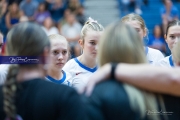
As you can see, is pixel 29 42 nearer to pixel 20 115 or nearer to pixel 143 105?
pixel 20 115

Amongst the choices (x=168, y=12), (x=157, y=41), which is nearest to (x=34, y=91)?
(x=157, y=41)

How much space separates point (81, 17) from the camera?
503 inches

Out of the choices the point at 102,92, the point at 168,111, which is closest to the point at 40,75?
the point at 102,92

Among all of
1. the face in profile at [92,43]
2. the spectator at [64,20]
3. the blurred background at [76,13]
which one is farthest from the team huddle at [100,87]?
the spectator at [64,20]

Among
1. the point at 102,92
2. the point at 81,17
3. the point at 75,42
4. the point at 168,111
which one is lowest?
the point at 168,111

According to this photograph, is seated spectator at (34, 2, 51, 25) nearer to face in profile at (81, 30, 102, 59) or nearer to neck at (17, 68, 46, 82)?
face in profile at (81, 30, 102, 59)

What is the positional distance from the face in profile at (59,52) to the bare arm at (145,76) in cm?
194

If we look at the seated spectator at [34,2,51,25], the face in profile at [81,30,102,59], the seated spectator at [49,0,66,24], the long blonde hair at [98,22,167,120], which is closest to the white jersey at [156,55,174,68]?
the face in profile at [81,30,102,59]

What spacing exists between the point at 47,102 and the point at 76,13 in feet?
35.2

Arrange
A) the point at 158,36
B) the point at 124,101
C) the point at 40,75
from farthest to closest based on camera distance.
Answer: the point at 158,36 → the point at 40,75 → the point at 124,101

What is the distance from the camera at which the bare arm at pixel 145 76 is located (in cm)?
225

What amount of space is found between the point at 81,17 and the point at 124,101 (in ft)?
35.0

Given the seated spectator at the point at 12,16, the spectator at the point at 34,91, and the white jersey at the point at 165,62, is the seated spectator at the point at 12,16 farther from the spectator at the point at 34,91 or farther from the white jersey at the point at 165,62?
the spectator at the point at 34,91

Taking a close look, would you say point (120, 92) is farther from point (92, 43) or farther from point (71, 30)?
point (71, 30)
